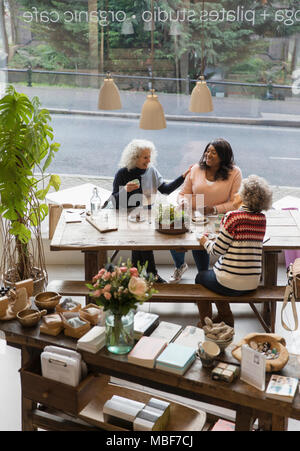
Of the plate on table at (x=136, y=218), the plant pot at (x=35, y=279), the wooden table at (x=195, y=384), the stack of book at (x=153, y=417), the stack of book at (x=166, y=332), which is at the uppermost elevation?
the plate on table at (x=136, y=218)

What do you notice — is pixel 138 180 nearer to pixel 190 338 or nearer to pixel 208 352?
pixel 190 338

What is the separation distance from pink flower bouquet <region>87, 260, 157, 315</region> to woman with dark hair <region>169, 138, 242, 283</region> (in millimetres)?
2160

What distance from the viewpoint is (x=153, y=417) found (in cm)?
286

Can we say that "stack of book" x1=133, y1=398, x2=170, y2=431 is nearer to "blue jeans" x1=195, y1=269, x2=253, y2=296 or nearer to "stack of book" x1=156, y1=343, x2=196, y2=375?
"stack of book" x1=156, y1=343, x2=196, y2=375

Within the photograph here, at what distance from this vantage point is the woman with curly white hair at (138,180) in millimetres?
5102

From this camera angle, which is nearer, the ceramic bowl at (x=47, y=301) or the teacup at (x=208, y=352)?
the teacup at (x=208, y=352)

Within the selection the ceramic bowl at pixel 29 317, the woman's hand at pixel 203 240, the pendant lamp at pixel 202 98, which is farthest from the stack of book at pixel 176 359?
the pendant lamp at pixel 202 98

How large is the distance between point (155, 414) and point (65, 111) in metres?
3.78

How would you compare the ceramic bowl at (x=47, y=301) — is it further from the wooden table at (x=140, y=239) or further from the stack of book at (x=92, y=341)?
the wooden table at (x=140, y=239)

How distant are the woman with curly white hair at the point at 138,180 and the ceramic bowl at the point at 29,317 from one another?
199 cm

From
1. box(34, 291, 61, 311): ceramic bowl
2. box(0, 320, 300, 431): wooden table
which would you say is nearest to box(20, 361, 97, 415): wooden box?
box(0, 320, 300, 431): wooden table

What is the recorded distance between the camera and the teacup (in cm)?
283

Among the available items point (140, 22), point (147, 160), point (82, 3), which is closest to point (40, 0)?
point (82, 3)

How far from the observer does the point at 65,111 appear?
5.88 meters
